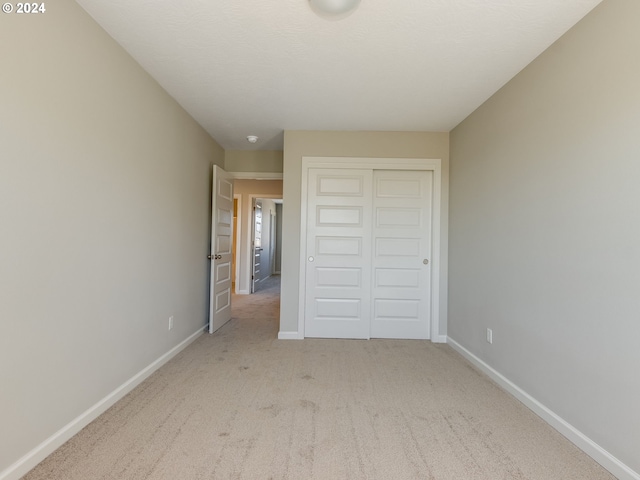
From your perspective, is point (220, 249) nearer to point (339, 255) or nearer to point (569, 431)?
point (339, 255)

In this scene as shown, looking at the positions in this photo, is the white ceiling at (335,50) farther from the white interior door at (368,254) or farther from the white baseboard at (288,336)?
the white baseboard at (288,336)

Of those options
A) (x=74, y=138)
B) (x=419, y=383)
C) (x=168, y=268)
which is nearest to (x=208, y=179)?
(x=168, y=268)

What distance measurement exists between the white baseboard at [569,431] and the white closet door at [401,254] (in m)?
1.03

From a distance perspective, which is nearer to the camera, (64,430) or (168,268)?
(64,430)

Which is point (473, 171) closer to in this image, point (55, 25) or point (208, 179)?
point (208, 179)

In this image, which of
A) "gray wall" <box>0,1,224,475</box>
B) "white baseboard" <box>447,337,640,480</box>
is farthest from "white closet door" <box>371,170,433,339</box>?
"gray wall" <box>0,1,224,475</box>

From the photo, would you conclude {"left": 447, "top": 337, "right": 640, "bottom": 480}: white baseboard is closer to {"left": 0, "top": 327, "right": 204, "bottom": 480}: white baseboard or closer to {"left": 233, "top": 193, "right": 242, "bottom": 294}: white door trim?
{"left": 0, "top": 327, "right": 204, "bottom": 480}: white baseboard

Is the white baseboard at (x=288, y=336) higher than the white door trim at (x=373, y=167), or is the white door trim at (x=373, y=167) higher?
the white door trim at (x=373, y=167)

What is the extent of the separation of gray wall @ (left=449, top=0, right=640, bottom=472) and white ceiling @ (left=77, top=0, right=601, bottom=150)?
9.9 inches

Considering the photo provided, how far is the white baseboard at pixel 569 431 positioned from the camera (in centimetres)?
149

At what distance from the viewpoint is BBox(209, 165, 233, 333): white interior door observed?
364 cm

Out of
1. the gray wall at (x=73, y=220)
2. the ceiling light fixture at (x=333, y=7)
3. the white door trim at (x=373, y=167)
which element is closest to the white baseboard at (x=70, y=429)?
the gray wall at (x=73, y=220)

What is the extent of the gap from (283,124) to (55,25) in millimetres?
2056

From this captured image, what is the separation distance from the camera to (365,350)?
10.6 ft
